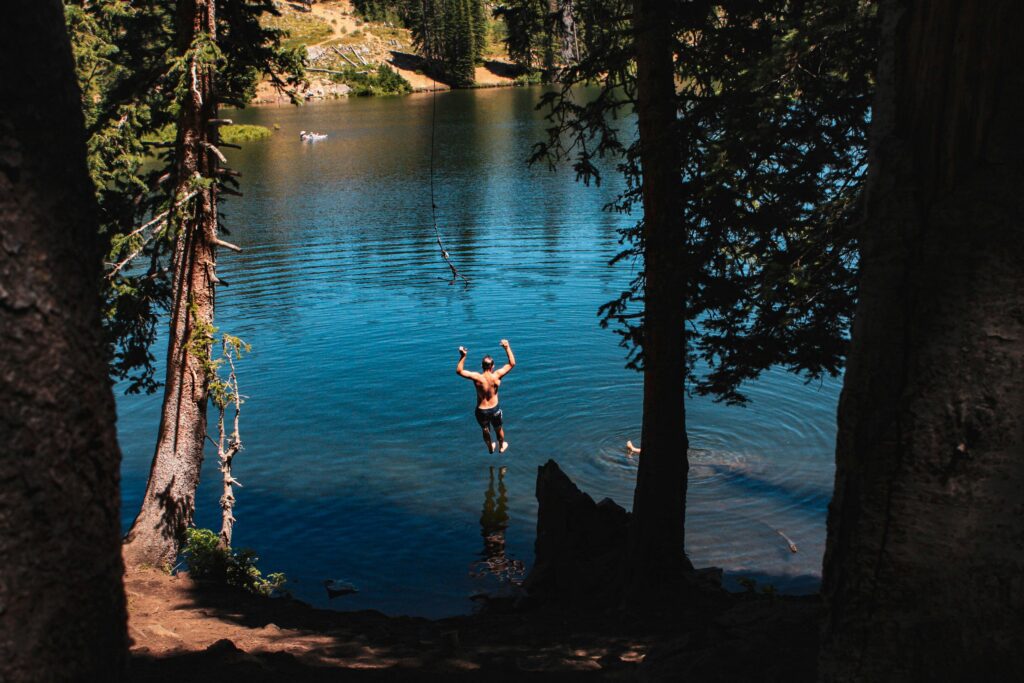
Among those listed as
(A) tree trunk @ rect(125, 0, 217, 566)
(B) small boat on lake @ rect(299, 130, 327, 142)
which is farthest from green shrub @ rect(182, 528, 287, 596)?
(B) small boat on lake @ rect(299, 130, 327, 142)

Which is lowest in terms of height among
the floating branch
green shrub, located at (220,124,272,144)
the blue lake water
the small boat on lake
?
the floating branch

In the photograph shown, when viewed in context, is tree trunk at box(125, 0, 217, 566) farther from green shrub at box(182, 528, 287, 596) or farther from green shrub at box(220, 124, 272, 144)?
green shrub at box(220, 124, 272, 144)

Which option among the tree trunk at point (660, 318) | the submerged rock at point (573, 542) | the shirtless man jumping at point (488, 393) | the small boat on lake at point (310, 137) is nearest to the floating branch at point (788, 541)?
the submerged rock at point (573, 542)

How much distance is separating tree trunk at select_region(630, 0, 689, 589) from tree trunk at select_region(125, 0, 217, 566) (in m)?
5.32

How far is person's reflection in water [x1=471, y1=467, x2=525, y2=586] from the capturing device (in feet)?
45.0

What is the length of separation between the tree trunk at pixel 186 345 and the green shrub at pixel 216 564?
42cm

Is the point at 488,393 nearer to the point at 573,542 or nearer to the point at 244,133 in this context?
the point at 573,542

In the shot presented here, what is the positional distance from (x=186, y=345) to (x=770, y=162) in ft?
23.5

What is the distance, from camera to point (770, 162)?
8.81 m

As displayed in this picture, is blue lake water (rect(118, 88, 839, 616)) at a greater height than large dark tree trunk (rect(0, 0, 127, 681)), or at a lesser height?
lesser

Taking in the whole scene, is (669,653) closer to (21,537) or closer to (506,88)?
(21,537)

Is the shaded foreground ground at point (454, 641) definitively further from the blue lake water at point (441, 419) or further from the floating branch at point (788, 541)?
the floating branch at point (788, 541)

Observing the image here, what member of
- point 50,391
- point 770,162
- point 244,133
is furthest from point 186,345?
point 244,133

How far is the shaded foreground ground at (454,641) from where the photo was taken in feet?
18.8
